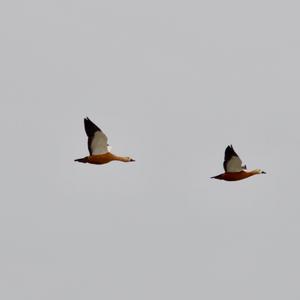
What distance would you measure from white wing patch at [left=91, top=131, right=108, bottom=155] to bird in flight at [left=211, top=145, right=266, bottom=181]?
26.0ft

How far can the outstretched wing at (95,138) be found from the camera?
357ft

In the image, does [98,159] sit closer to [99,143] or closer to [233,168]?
[99,143]

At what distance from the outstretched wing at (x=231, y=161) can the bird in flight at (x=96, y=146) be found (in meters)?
7.27

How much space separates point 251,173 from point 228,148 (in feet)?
11.3

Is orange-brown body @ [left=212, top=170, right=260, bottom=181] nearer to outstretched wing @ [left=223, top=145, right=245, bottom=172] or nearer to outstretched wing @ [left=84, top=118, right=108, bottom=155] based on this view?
outstretched wing @ [left=223, top=145, right=245, bottom=172]

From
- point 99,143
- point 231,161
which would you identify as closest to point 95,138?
point 99,143

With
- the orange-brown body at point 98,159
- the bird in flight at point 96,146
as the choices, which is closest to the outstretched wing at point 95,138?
the bird in flight at point 96,146

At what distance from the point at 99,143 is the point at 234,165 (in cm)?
916

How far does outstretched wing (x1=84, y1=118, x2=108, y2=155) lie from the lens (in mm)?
108875

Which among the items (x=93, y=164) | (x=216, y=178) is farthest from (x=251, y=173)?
(x=93, y=164)

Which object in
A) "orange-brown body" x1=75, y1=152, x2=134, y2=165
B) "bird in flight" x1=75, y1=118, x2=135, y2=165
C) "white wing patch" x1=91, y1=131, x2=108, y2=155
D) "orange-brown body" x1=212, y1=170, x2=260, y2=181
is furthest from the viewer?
"orange-brown body" x1=212, y1=170, x2=260, y2=181

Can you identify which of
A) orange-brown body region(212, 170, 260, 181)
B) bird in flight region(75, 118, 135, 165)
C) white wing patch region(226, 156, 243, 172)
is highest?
bird in flight region(75, 118, 135, 165)

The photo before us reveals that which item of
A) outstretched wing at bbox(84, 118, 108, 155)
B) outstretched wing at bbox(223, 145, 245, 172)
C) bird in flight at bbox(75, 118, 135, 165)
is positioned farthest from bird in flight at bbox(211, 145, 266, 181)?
outstretched wing at bbox(84, 118, 108, 155)

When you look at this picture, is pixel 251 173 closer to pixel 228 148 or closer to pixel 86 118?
pixel 228 148
